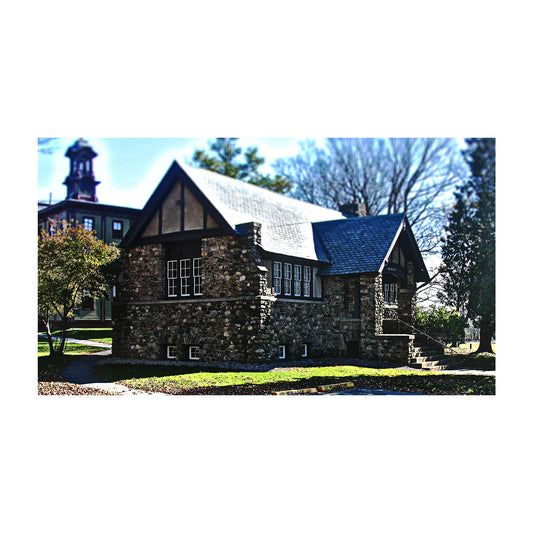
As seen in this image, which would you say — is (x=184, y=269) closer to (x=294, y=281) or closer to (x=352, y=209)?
(x=294, y=281)

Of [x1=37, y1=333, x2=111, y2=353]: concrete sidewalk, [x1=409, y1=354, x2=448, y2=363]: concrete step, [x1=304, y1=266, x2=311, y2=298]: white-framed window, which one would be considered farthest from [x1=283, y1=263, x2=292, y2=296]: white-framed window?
[x1=37, y1=333, x2=111, y2=353]: concrete sidewalk

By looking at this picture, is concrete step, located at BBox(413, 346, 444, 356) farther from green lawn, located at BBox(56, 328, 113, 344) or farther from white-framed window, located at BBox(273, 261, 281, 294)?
green lawn, located at BBox(56, 328, 113, 344)

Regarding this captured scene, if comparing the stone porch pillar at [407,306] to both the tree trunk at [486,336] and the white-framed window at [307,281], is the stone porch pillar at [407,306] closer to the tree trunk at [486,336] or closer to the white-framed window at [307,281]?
the tree trunk at [486,336]

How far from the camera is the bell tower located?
1525 centimetres

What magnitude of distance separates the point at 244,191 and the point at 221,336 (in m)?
4.99

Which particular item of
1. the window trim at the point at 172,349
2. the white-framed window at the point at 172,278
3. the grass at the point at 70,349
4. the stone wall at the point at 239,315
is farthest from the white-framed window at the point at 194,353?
the grass at the point at 70,349

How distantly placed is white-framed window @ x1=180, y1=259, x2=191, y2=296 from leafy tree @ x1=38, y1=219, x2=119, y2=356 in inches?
111

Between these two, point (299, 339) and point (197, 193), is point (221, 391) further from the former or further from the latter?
point (197, 193)

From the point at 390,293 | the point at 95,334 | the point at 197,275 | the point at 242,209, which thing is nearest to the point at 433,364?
the point at 390,293

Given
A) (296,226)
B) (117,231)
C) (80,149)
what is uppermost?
(80,149)

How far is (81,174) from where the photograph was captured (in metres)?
16.5

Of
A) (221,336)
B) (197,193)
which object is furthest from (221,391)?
(197,193)

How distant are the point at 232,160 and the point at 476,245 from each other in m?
17.2

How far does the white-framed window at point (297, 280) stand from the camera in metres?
17.3
